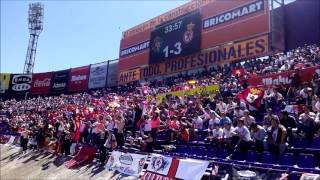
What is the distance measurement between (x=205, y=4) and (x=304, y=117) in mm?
23304

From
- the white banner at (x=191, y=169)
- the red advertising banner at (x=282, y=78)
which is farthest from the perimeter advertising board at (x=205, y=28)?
the white banner at (x=191, y=169)

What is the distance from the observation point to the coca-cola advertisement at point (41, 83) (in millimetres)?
54938

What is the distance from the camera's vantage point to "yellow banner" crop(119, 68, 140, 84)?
3962 cm

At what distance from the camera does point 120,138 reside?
55.5 feet

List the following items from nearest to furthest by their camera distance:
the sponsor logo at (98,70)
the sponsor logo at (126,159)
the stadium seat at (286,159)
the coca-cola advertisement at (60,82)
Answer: the stadium seat at (286,159)
the sponsor logo at (126,159)
the sponsor logo at (98,70)
the coca-cola advertisement at (60,82)

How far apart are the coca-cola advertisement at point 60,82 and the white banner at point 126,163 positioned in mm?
38203

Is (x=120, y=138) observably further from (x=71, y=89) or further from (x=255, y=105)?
(x=71, y=89)

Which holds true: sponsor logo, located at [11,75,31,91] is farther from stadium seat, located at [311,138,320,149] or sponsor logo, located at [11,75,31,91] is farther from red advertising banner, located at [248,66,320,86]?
stadium seat, located at [311,138,320,149]

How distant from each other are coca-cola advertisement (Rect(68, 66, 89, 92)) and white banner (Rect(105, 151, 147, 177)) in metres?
33.9

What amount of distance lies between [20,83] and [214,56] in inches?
1391

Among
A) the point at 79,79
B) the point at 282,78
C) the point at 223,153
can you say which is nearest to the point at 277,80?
the point at 282,78

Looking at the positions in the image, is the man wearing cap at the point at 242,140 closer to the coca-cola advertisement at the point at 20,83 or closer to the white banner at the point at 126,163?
the white banner at the point at 126,163

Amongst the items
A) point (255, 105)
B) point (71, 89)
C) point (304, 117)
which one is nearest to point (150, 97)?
point (255, 105)

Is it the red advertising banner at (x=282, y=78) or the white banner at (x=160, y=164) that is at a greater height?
the red advertising banner at (x=282, y=78)
